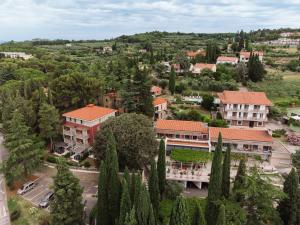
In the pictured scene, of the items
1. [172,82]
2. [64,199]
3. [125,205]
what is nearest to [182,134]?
[125,205]

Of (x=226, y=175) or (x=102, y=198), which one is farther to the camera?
(x=226, y=175)

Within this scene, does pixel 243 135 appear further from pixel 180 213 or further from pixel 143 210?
pixel 180 213

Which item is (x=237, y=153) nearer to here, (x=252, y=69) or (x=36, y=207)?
(x=36, y=207)

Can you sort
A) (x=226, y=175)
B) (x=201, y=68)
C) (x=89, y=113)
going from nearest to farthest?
(x=226, y=175) → (x=89, y=113) → (x=201, y=68)

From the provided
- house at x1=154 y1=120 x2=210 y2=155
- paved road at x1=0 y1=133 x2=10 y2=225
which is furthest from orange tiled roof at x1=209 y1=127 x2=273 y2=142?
paved road at x1=0 y1=133 x2=10 y2=225

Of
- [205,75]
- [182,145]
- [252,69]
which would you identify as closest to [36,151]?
[182,145]

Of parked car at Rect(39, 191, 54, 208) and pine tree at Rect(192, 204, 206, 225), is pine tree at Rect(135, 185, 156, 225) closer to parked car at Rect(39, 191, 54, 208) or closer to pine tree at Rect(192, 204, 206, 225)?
pine tree at Rect(192, 204, 206, 225)

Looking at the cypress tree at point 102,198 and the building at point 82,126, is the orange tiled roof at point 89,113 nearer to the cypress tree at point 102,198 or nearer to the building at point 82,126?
the building at point 82,126
